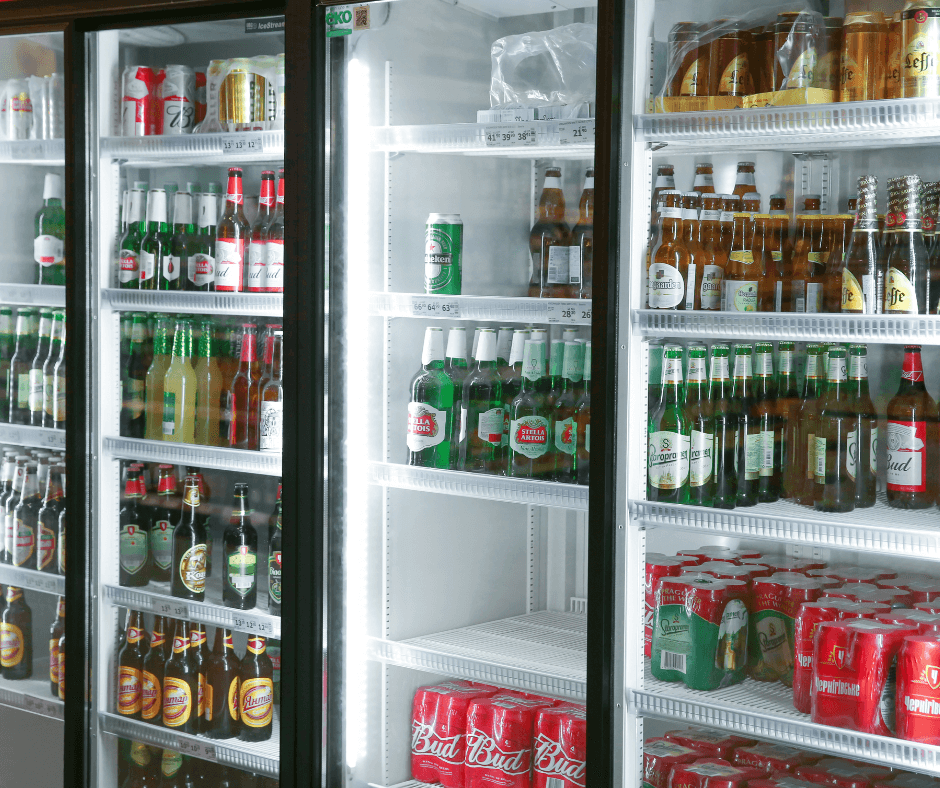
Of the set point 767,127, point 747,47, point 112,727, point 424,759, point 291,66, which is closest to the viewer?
point 767,127

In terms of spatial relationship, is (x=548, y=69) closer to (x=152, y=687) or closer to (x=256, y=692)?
(x=256, y=692)

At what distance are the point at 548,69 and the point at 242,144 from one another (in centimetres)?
75

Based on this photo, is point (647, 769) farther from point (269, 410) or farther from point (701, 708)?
point (269, 410)

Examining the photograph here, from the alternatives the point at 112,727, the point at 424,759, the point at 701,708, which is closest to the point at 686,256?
the point at 701,708

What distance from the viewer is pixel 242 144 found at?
2.51m

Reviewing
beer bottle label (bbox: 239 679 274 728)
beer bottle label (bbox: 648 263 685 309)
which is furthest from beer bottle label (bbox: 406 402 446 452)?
beer bottle label (bbox: 239 679 274 728)

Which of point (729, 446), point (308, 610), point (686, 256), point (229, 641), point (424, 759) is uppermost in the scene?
point (686, 256)

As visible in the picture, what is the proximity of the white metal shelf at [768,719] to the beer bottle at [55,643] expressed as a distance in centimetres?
178

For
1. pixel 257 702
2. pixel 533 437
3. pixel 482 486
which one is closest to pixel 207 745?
pixel 257 702

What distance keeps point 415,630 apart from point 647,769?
2.24 ft

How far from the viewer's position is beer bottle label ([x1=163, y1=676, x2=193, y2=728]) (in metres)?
2.84

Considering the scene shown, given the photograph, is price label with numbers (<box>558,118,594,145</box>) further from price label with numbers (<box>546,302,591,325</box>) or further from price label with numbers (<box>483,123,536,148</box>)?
price label with numbers (<box>546,302,591,325</box>)

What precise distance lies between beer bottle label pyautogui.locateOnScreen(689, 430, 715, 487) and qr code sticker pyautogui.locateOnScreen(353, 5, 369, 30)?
3.80 feet

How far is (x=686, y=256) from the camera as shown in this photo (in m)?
2.25
